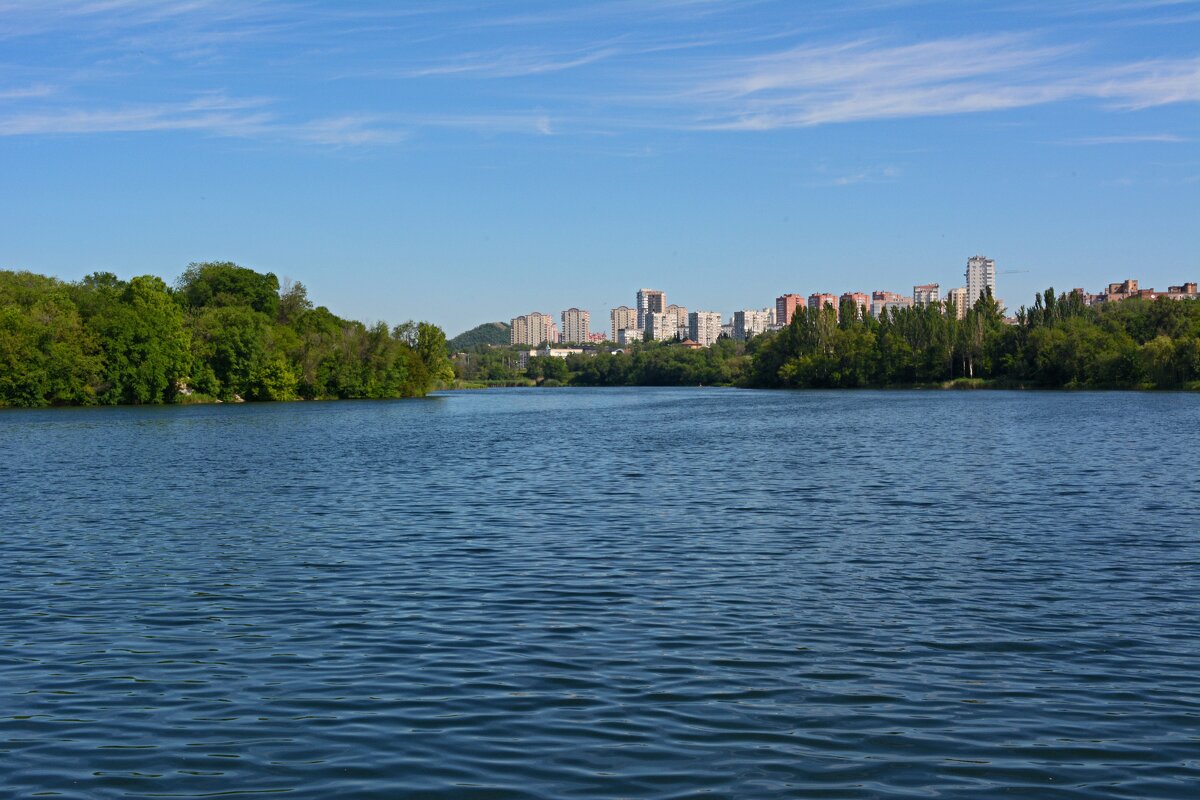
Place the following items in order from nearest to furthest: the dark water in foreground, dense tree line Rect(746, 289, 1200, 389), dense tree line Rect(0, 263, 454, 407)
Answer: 1. the dark water in foreground
2. dense tree line Rect(0, 263, 454, 407)
3. dense tree line Rect(746, 289, 1200, 389)

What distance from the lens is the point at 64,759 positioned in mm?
8148

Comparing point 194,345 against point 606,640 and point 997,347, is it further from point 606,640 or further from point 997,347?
point 997,347

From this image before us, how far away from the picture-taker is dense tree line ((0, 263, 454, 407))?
8000 centimetres

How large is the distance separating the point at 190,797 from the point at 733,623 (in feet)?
21.0

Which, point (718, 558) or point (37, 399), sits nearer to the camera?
point (718, 558)

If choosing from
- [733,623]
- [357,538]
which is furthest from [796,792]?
[357,538]

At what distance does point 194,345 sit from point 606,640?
9037 cm

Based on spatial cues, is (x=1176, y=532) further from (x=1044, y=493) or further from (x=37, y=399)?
(x=37, y=399)

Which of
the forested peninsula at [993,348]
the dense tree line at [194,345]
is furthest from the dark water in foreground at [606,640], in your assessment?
the forested peninsula at [993,348]

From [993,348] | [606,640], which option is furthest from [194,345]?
[993,348]

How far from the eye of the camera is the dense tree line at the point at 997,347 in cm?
11712

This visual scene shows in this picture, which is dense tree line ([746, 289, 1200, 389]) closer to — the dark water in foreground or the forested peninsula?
the forested peninsula

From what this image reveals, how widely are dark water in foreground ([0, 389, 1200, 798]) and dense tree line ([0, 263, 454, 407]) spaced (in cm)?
5914

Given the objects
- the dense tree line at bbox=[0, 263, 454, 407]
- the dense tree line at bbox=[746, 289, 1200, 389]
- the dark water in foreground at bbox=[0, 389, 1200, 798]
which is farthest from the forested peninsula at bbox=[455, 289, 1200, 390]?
the dark water in foreground at bbox=[0, 389, 1200, 798]
